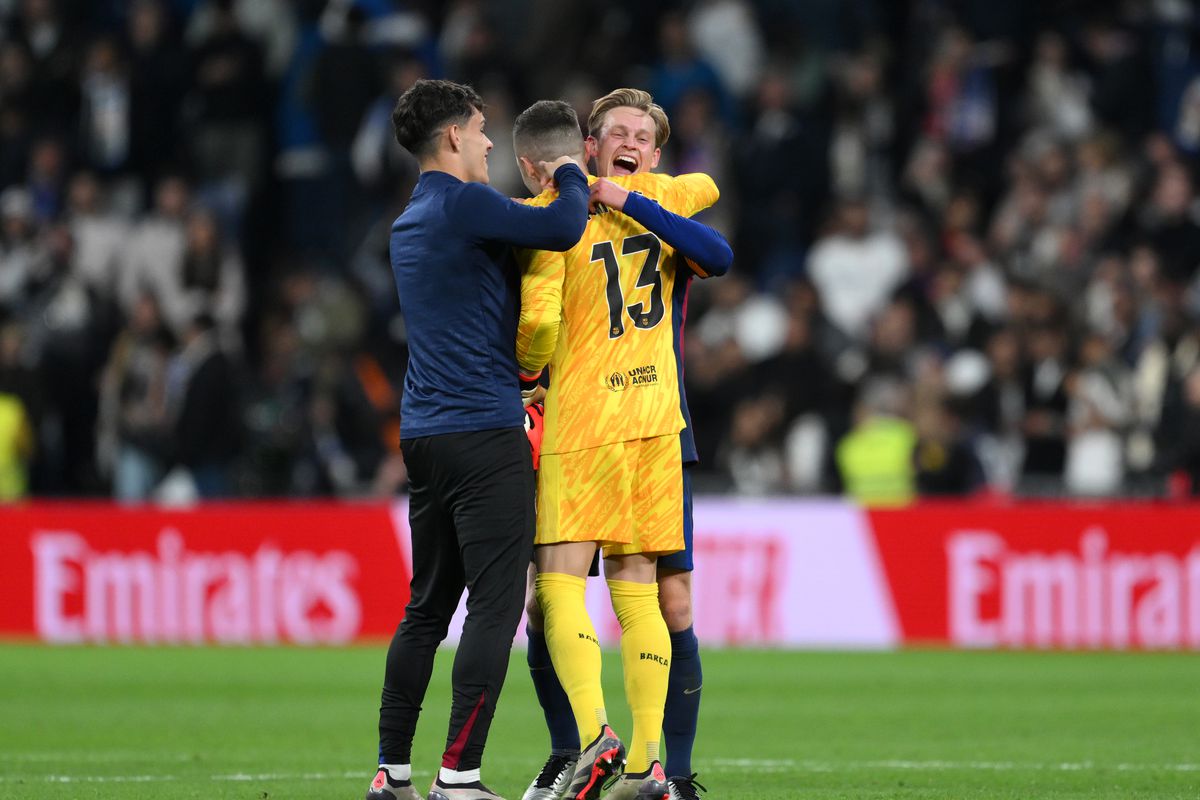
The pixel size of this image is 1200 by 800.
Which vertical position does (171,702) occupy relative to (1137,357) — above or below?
below

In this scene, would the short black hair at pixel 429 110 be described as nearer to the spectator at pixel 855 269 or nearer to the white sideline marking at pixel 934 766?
the white sideline marking at pixel 934 766

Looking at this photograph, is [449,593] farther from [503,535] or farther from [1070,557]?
[1070,557]

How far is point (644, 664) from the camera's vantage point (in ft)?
22.8

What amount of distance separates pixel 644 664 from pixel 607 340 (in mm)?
1131

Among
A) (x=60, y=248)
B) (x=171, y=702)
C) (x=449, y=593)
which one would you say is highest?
(x=60, y=248)

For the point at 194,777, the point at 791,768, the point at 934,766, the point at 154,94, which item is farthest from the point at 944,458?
the point at 194,777

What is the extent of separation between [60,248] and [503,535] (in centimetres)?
1257

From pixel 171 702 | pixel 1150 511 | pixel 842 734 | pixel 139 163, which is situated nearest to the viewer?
pixel 842 734

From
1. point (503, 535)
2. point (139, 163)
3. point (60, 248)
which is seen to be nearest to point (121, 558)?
point (60, 248)

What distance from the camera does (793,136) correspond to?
1812cm

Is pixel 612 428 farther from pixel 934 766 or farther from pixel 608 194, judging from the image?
pixel 934 766

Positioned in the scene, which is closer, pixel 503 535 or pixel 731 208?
pixel 503 535

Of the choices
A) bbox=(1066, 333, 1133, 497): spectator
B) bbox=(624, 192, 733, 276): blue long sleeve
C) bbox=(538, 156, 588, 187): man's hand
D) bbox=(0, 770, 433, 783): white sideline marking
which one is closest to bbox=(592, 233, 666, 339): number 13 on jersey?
bbox=(624, 192, 733, 276): blue long sleeve

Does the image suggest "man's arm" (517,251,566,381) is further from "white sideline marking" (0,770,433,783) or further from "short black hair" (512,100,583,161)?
"white sideline marking" (0,770,433,783)
